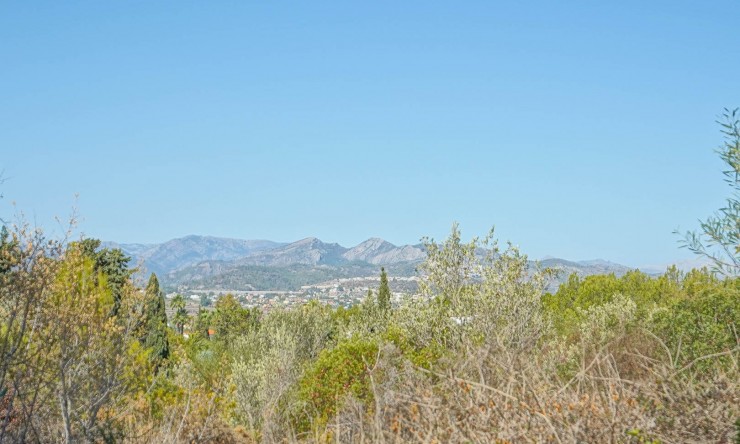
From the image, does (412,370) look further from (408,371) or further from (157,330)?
(157,330)

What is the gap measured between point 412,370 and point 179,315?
67819mm

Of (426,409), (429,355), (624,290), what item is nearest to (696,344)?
(429,355)

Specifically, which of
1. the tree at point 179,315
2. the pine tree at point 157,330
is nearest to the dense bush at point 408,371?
the pine tree at point 157,330

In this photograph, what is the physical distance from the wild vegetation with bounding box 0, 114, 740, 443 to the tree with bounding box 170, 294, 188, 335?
101 feet

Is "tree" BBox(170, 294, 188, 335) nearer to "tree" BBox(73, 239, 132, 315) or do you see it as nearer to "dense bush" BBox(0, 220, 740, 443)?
"dense bush" BBox(0, 220, 740, 443)

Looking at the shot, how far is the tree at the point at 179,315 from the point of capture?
69.4 m

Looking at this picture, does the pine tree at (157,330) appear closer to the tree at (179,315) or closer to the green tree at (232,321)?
the green tree at (232,321)

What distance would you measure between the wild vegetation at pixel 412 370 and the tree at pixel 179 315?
30.8m

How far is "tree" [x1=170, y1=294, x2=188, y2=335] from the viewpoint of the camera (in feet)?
228

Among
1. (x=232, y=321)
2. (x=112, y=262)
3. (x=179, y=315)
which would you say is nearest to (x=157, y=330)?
(x=112, y=262)

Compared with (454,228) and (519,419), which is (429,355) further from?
(519,419)

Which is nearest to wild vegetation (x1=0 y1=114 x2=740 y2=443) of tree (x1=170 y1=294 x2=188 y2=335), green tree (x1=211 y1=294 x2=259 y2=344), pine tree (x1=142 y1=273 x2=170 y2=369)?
pine tree (x1=142 y1=273 x2=170 y2=369)

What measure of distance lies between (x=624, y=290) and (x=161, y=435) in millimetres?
47453

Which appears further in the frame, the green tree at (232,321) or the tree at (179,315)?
the tree at (179,315)
